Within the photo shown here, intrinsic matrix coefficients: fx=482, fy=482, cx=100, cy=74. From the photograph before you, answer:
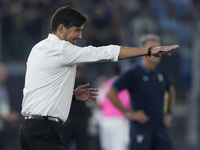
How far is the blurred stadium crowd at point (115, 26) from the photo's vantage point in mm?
12016

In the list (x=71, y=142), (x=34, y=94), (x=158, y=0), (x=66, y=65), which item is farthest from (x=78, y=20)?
(x=158, y=0)

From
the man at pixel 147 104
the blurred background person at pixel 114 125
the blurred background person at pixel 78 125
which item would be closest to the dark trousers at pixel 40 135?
the man at pixel 147 104

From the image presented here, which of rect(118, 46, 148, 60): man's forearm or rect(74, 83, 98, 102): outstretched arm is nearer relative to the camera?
rect(118, 46, 148, 60): man's forearm

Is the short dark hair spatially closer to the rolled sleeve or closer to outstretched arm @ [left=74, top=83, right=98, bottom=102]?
the rolled sleeve

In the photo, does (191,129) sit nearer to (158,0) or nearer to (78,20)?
(158,0)

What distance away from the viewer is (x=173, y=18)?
13.0 meters

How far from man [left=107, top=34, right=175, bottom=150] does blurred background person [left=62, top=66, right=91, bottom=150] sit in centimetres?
269

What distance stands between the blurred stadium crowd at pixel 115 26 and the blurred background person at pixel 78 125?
7.46 ft

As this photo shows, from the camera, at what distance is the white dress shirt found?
4.63 metres

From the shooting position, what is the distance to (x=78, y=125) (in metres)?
9.99

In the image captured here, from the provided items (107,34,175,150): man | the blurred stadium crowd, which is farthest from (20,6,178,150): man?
the blurred stadium crowd

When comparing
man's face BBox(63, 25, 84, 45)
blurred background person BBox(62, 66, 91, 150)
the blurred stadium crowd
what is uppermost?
the blurred stadium crowd

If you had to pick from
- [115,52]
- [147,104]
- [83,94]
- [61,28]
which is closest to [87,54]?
[115,52]

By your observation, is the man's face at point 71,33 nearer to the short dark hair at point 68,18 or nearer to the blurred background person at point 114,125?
the short dark hair at point 68,18
